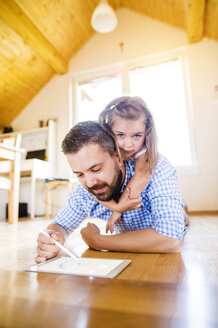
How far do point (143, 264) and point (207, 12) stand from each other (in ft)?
11.2

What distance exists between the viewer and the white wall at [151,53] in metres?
3.31

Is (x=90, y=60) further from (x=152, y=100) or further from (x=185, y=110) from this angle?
(x=185, y=110)

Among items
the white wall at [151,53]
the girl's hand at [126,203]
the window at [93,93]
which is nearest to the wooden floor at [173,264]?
the girl's hand at [126,203]

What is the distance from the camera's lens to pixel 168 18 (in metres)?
3.64

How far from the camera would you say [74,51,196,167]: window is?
Result: 3.59 meters

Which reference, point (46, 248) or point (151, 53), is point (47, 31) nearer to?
point (151, 53)

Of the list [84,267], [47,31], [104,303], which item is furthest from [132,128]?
[47,31]

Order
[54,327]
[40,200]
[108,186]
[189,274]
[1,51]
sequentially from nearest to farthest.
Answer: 1. [54,327]
2. [189,274]
3. [108,186]
4. [1,51]
5. [40,200]

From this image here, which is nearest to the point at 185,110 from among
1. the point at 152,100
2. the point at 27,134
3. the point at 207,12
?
the point at 152,100

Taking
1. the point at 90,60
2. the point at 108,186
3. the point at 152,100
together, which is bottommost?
the point at 108,186

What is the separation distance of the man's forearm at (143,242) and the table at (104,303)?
227mm

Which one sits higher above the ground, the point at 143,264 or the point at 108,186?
the point at 108,186

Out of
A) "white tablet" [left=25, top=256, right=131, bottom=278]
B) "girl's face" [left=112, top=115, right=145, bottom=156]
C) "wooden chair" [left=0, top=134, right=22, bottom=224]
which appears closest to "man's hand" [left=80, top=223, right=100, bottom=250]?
"white tablet" [left=25, top=256, right=131, bottom=278]

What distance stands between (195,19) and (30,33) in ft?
7.52
